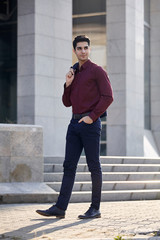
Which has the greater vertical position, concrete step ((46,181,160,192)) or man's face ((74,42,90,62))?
man's face ((74,42,90,62))

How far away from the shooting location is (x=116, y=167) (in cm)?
1148

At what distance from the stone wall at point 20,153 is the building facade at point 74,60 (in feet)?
19.1

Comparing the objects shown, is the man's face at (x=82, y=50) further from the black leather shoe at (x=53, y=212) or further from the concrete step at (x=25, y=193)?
the concrete step at (x=25, y=193)

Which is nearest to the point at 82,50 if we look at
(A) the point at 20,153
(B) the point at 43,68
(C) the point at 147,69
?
(A) the point at 20,153

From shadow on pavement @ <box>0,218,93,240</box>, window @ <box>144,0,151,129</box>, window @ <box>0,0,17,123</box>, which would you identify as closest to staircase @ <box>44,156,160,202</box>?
shadow on pavement @ <box>0,218,93,240</box>

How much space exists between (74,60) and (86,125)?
461 inches

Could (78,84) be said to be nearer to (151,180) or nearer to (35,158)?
(35,158)

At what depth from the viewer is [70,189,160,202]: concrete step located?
916cm

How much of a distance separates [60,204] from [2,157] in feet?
9.10

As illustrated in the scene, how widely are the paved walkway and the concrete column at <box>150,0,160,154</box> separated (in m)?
12.8

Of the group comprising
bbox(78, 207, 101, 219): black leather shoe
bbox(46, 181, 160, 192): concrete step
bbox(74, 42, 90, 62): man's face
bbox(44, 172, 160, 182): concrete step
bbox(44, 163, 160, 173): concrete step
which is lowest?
bbox(78, 207, 101, 219): black leather shoe

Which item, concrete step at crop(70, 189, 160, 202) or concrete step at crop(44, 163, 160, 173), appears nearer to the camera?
concrete step at crop(70, 189, 160, 202)

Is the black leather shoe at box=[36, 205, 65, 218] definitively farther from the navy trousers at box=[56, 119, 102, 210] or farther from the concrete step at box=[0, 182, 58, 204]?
the concrete step at box=[0, 182, 58, 204]

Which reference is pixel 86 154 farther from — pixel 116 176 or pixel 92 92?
pixel 116 176
